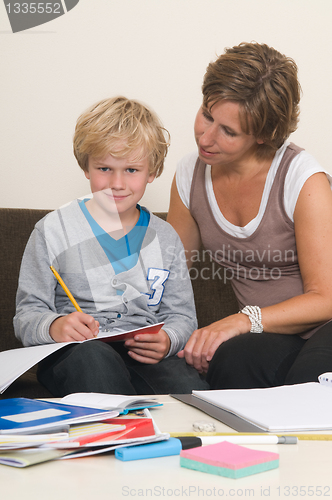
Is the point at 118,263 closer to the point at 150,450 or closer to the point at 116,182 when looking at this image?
the point at 116,182

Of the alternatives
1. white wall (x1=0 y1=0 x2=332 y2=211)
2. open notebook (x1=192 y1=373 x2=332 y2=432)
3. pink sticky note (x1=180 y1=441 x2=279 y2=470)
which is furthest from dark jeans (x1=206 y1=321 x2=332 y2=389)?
white wall (x1=0 y1=0 x2=332 y2=211)

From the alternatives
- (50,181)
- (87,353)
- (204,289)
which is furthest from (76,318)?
(50,181)

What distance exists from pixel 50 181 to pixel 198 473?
156 centimetres

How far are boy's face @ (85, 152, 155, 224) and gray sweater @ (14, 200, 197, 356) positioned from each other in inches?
3.0

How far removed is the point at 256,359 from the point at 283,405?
0.40 meters

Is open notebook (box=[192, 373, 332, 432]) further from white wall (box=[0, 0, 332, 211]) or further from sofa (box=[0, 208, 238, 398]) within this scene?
white wall (box=[0, 0, 332, 211])

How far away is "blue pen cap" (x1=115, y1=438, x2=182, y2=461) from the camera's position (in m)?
0.51

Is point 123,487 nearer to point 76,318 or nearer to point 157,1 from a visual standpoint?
point 76,318

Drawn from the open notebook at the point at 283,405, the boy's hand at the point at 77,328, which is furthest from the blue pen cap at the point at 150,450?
the boy's hand at the point at 77,328

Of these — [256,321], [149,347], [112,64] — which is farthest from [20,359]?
[112,64]

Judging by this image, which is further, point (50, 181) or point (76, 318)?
point (50, 181)

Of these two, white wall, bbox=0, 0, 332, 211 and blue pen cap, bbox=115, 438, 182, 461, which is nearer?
blue pen cap, bbox=115, 438, 182, 461

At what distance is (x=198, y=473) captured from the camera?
1.58ft

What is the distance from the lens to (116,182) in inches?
47.8
